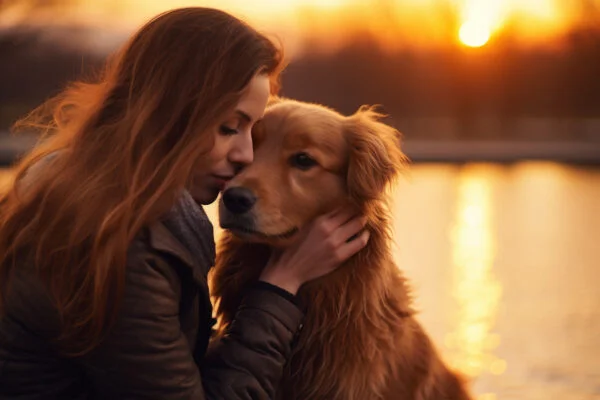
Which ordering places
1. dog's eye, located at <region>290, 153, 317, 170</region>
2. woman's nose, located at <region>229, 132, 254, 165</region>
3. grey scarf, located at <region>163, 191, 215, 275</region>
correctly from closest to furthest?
1. grey scarf, located at <region>163, 191, 215, 275</region>
2. woman's nose, located at <region>229, 132, 254, 165</region>
3. dog's eye, located at <region>290, 153, 317, 170</region>

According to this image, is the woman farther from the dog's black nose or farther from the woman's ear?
the woman's ear

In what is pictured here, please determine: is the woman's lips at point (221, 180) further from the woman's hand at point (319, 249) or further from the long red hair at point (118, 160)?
the woman's hand at point (319, 249)

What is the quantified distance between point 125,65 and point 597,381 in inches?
147

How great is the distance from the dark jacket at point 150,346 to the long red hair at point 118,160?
0.18ft

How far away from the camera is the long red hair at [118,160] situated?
7.86 ft

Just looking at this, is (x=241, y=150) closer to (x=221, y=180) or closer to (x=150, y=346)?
(x=221, y=180)

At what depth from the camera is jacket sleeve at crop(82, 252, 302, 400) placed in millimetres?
2410

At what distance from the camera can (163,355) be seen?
8.09 feet

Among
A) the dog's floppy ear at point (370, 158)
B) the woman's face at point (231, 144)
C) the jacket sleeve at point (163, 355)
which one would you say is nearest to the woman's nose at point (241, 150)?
the woman's face at point (231, 144)

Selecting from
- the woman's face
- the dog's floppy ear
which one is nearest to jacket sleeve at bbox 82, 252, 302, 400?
the woman's face

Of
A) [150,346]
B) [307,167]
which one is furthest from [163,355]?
[307,167]

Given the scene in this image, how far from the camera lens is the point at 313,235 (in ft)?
10.5

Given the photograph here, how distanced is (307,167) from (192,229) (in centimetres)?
86

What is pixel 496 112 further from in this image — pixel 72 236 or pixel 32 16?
pixel 72 236
